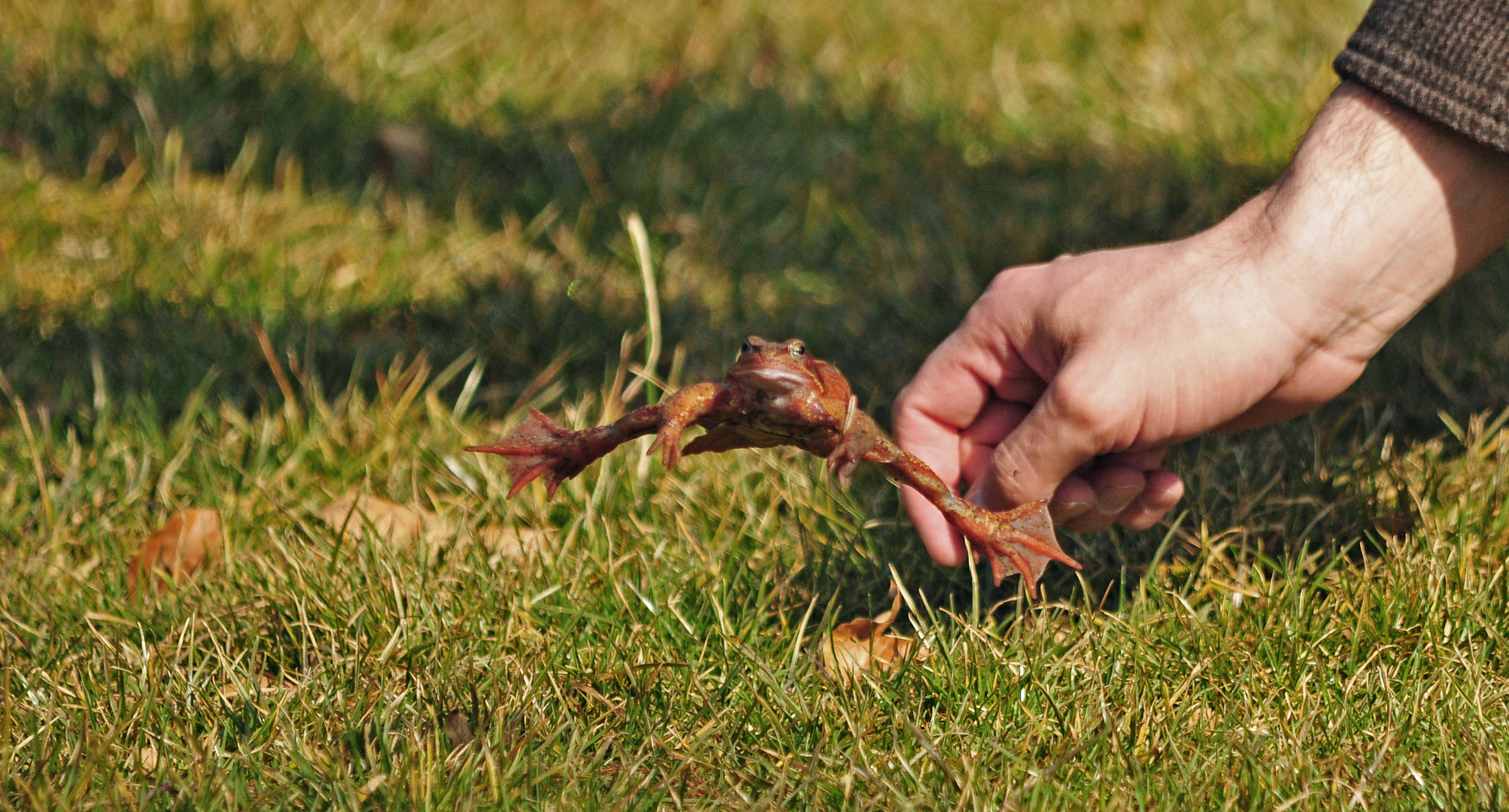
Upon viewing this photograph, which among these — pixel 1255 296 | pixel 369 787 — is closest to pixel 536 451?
pixel 369 787

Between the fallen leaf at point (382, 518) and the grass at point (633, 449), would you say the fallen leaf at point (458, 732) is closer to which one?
the grass at point (633, 449)

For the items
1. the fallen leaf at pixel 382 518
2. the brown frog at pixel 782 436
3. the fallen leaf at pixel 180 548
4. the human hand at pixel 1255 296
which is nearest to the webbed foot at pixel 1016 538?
the brown frog at pixel 782 436

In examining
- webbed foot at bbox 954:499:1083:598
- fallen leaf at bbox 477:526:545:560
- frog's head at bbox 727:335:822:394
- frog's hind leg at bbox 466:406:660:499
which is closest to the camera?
frog's head at bbox 727:335:822:394

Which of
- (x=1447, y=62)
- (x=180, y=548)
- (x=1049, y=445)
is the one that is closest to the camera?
(x=1447, y=62)

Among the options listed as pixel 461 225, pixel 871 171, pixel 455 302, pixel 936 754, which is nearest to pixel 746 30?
pixel 871 171

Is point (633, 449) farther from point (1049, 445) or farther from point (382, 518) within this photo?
point (1049, 445)

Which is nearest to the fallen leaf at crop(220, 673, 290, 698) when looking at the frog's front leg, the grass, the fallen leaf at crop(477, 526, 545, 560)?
the grass

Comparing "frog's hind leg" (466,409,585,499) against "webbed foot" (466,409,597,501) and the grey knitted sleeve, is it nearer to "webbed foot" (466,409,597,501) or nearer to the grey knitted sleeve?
"webbed foot" (466,409,597,501)
